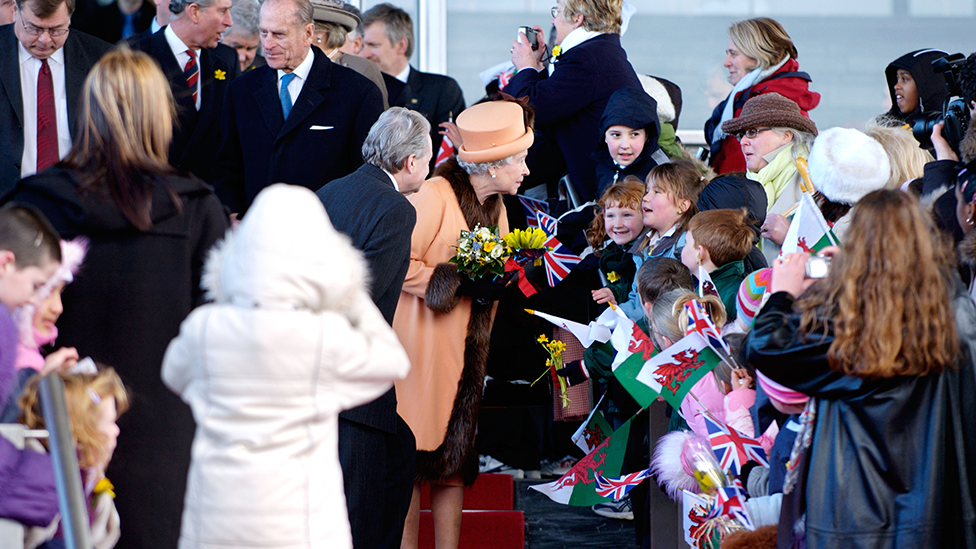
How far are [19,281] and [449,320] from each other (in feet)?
7.34

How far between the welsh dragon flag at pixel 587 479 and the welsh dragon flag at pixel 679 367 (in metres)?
0.67

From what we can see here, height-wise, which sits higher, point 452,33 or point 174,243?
point 452,33

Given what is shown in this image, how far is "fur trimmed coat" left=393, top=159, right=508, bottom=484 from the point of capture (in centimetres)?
430

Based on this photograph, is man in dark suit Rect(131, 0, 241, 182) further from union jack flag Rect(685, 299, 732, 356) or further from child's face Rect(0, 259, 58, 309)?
union jack flag Rect(685, 299, 732, 356)

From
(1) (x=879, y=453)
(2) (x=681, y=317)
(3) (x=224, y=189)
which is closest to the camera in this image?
(1) (x=879, y=453)

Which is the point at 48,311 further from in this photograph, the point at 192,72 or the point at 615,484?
the point at 192,72

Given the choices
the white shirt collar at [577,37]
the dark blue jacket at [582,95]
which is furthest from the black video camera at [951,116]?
the white shirt collar at [577,37]

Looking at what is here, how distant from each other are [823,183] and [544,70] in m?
2.51

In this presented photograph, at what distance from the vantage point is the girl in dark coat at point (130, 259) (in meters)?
2.51

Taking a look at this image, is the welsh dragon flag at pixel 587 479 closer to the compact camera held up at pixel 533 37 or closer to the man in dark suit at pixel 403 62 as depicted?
the compact camera held up at pixel 533 37

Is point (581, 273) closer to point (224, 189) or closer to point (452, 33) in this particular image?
point (224, 189)

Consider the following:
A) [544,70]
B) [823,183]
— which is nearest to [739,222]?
[823,183]

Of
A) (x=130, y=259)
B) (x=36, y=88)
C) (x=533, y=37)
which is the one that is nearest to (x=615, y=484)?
(x=130, y=259)

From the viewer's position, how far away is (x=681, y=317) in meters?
3.36
